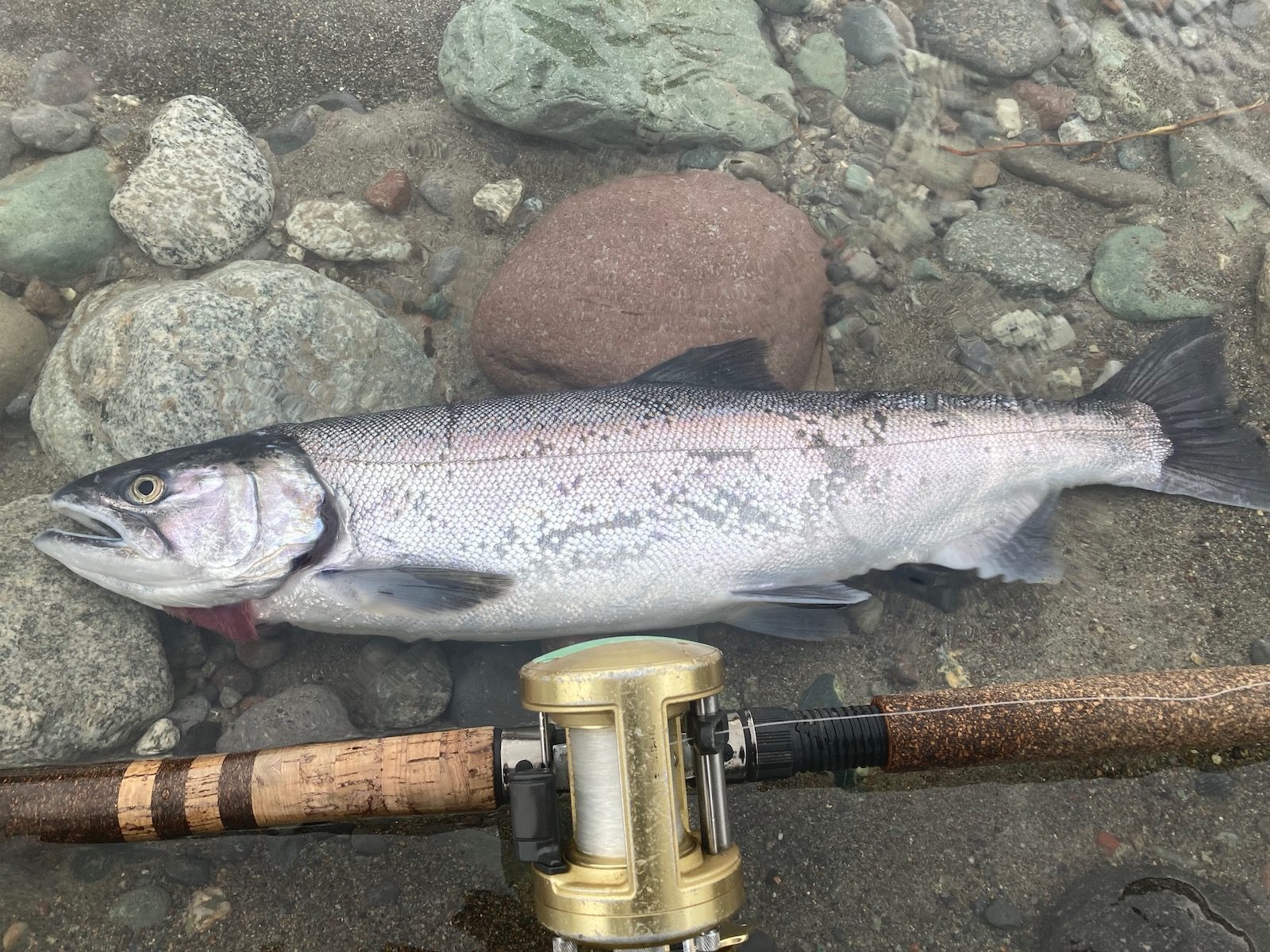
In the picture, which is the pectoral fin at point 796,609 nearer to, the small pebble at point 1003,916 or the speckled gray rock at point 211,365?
the small pebble at point 1003,916

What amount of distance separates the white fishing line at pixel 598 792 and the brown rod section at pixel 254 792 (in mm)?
439

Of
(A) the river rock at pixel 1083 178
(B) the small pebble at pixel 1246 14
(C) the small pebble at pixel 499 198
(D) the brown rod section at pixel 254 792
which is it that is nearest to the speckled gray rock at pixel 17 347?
(D) the brown rod section at pixel 254 792

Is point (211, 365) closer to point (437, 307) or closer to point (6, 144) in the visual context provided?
point (437, 307)

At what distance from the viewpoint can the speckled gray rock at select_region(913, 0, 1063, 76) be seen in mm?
3852

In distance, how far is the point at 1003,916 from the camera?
239cm

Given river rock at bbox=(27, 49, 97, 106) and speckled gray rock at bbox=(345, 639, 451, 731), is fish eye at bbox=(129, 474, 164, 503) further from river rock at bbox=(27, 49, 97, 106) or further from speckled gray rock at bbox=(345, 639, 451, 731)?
river rock at bbox=(27, 49, 97, 106)

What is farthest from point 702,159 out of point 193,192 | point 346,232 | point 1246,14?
point 1246,14

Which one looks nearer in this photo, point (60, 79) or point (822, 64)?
point (60, 79)

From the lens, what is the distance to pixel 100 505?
2574mm

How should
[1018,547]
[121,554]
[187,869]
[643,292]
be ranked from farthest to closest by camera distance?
[643,292], [1018,547], [121,554], [187,869]

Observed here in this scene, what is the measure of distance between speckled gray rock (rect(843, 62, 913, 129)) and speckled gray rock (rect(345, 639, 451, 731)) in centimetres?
339

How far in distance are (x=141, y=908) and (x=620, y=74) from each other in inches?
152

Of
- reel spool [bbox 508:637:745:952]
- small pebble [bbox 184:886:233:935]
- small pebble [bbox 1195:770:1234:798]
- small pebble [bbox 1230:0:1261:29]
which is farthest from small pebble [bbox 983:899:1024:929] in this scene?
small pebble [bbox 1230:0:1261:29]

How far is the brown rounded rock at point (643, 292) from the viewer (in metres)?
3.14
